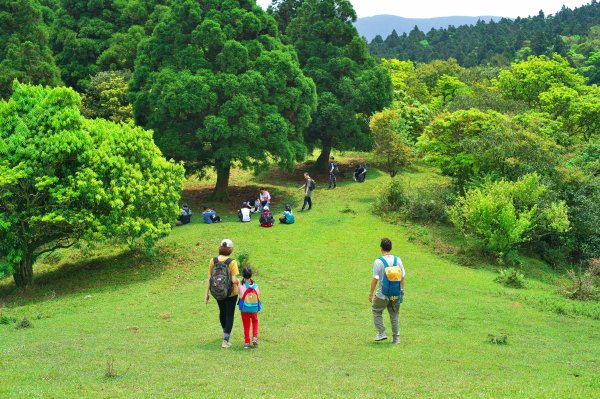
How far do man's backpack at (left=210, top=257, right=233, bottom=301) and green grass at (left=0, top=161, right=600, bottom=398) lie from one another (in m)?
1.12

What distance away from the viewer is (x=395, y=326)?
35.0 feet

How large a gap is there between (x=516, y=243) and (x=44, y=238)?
1671 cm

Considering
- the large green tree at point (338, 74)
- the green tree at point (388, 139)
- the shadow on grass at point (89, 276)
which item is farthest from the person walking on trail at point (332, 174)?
the shadow on grass at point (89, 276)

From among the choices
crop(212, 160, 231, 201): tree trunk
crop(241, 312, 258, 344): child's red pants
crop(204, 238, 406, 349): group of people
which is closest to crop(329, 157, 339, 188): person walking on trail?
crop(212, 160, 231, 201): tree trunk

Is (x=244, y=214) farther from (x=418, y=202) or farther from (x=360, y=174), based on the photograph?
(x=360, y=174)

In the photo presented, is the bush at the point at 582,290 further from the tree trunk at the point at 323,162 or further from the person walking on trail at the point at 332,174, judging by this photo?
the tree trunk at the point at 323,162

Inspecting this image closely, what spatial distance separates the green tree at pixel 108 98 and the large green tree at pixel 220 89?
544cm

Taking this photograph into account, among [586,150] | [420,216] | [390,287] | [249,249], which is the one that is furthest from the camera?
[586,150]

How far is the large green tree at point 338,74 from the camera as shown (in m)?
32.9

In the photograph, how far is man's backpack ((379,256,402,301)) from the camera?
33.7 ft

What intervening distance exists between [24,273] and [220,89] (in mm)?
12146

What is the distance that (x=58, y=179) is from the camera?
16719 mm

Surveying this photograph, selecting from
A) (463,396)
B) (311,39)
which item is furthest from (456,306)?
(311,39)

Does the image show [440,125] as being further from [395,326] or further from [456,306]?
[395,326]
